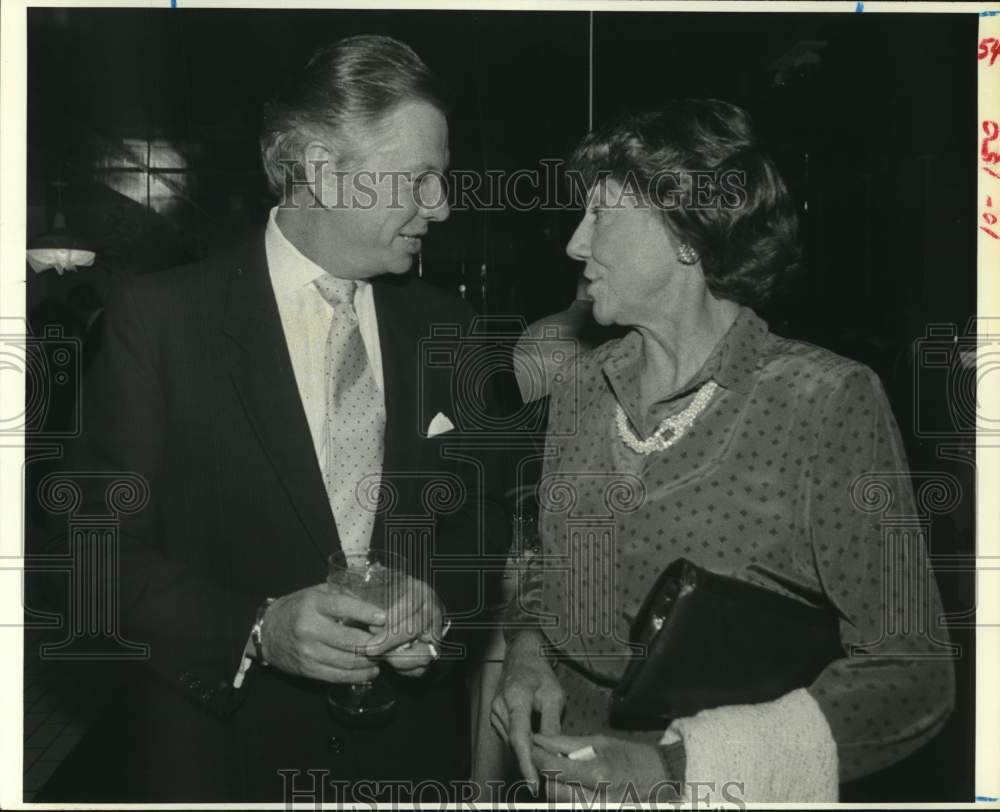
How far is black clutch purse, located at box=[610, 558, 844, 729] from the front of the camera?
135cm

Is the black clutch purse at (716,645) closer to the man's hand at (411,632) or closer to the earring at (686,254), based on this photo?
the man's hand at (411,632)

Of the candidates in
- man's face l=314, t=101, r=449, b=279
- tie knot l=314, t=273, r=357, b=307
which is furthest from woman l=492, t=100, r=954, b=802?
tie knot l=314, t=273, r=357, b=307

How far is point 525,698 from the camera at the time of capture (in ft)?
4.89

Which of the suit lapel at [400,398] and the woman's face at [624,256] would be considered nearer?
the woman's face at [624,256]

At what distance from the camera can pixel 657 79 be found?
150 centimetres

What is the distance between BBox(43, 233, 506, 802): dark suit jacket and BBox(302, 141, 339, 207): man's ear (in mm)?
142

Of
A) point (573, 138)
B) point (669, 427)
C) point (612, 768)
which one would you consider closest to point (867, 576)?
point (669, 427)

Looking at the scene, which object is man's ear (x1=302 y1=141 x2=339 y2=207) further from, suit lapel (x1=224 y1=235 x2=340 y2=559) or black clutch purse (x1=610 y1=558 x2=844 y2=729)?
black clutch purse (x1=610 y1=558 x2=844 y2=729)

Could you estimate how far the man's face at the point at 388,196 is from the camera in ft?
4.89

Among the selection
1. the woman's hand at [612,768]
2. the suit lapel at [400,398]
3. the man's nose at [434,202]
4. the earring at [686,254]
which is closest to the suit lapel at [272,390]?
the suit lapel at [400,398]

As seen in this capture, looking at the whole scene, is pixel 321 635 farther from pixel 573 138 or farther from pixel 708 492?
pixel 573 138

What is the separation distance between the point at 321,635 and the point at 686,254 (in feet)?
2.90

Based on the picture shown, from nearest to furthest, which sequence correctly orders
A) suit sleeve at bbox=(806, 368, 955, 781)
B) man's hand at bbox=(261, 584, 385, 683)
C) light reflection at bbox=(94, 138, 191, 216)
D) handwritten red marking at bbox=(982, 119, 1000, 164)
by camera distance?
suit sleeve at bbox=(806, 368, 955, 781)
man's hand at bbox=(261, 584, 385, 683)
light reflection at bbox=(94, 138, 191, 216)
handwritten red marking at bbox=(982, 119, 1000, 164)

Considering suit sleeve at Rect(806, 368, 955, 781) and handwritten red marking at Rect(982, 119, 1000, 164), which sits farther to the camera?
handwritten red marking at Rect(982, 119, 1000, 164)
